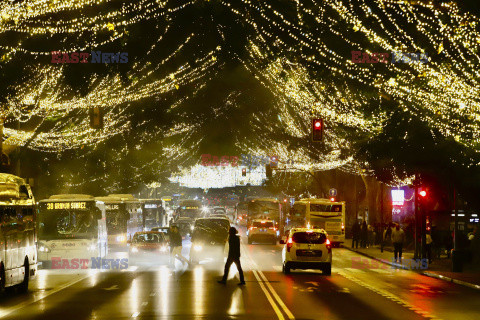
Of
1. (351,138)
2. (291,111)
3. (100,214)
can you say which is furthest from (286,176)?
(100,214)

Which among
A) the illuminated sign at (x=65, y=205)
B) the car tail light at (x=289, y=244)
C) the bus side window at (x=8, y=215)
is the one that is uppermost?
the illuminated sign at (x=65, y=205)

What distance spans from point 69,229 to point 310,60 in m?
12.6

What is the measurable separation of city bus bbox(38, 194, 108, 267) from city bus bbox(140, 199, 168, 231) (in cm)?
2946

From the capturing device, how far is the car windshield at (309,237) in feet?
90.0

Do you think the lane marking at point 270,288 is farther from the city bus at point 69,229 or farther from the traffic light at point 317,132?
the city bus at point 69,229

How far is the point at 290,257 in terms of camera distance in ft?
89.3

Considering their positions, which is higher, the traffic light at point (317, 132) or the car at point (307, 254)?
A: the traffic light at point (317, 132)

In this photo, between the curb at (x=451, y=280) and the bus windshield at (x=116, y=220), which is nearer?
the curb at (x=451, y=280)

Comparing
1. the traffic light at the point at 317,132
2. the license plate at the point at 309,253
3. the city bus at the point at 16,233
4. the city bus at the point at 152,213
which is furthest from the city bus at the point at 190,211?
the city bus at the point at 16,233

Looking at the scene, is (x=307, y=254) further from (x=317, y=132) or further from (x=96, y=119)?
(x=96, y=119)

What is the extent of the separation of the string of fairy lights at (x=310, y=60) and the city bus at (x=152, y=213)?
17.7 meters

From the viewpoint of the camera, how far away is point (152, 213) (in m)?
64.0

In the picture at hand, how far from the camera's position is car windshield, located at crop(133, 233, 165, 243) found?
107 feet

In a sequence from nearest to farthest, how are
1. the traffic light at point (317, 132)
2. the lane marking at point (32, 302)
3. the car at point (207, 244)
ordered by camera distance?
the lane marking at point (32, 302) < the traffic light at point (317, 132) < the car at point (207, 244)
